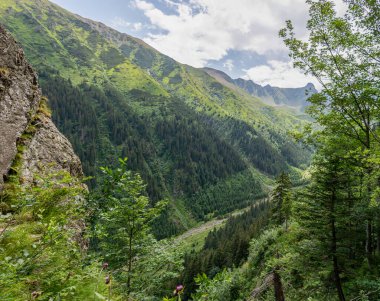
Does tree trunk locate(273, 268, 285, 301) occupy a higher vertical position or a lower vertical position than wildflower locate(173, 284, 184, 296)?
lower

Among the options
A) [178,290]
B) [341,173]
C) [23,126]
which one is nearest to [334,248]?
[341,173]

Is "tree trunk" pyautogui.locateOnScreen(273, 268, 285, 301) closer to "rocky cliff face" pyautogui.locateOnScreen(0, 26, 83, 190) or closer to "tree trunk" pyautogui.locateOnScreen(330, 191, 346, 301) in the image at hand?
"tree trunk" pyautogui.locateOnScreen(330, 191, 346, 301)

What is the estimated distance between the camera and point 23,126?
50.3ft

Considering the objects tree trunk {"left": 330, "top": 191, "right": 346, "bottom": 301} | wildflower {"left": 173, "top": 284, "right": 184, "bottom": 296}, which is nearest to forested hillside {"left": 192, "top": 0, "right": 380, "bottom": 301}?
tree trunk {"left": 330, "top": 191, "right": 346, "bottom": 301}

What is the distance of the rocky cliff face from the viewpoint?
13.3m

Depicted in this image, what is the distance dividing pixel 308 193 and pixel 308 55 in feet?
25.0

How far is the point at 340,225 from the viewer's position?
12.4 meters

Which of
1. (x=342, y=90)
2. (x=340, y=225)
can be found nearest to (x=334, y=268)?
(x=340, y=225)

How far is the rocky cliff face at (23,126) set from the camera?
13.3 meters

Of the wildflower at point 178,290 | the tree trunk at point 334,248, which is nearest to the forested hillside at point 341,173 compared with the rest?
the tree trunk at point 334,248

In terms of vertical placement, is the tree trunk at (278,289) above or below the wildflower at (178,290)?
below

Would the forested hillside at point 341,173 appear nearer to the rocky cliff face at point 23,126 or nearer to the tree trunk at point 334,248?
the tree trunk at point 334,248

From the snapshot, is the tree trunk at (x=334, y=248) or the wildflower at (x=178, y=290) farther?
the tree trunk at (x=334, y=248)

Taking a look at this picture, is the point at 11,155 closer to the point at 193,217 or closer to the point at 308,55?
the point at 308,55
